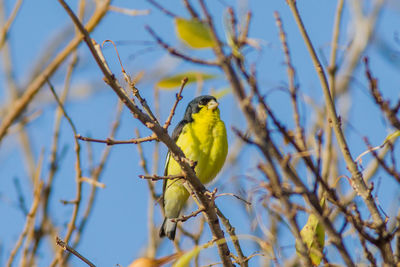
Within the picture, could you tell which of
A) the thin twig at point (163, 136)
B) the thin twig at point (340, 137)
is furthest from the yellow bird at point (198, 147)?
the thin twig at point (340, 137)

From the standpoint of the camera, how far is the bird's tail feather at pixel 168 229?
4762 mm

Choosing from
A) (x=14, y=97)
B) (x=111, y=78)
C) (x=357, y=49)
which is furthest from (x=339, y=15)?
(x=14, y=97)

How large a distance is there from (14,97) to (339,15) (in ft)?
11.3

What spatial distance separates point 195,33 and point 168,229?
11.4 ft

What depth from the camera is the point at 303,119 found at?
1.95m

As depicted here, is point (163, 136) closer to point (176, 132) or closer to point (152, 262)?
point (152, 262)

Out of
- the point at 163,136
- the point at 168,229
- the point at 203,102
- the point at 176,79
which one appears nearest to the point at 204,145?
the point at 203,102

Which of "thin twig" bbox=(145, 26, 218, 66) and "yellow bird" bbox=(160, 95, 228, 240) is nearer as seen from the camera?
"thin twig" bbox=(145, 26, 218, 66)

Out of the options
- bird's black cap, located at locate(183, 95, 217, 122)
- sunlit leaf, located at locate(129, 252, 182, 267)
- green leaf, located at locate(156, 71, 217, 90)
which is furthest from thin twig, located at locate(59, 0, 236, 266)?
bird's black cap, located at locate(183, 95, 217, 122)

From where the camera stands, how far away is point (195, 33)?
5.21 feet

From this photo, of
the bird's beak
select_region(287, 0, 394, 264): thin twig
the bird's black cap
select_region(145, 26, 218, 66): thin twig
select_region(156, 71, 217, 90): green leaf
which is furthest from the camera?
the bird's black cap

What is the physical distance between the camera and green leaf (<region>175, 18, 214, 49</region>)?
1.58m

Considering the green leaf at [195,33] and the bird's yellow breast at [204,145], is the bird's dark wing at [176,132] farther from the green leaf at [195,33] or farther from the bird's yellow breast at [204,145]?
the green leaf at [195,33]

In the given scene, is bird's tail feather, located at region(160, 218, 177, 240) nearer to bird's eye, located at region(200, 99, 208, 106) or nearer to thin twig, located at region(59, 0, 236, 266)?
bird's eye, located at region(200, 99, 208, 106)
